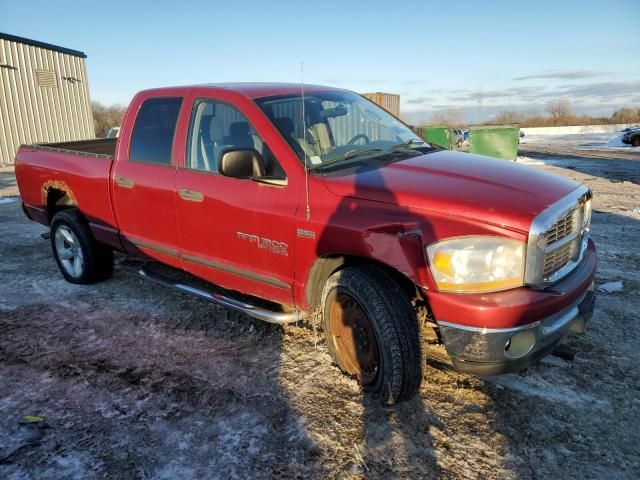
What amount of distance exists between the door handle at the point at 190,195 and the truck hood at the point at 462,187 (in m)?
1.09

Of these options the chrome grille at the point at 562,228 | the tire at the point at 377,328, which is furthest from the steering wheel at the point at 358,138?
the chrome grille at the point at 562,228

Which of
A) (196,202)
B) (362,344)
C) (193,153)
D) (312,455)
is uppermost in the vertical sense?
(193,153)

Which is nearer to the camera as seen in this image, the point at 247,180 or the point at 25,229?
the point at 247,180

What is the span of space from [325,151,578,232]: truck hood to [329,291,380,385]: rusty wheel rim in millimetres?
664

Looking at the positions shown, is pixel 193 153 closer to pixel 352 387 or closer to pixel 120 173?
pixel 120 173

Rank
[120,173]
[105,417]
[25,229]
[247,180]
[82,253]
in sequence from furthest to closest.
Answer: [25,229], [82,253], [120,173], [247,180], [105,417]

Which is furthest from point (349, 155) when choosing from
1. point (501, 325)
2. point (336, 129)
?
point (501, 325)

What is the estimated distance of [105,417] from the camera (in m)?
2.82

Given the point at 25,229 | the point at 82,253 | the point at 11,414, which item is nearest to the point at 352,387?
the point at 11,414

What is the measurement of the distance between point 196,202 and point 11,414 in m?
1.75

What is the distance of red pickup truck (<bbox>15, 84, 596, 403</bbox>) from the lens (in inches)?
96.4

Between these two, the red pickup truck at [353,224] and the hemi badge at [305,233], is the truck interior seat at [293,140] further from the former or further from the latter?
the hemi badge at [305,233]

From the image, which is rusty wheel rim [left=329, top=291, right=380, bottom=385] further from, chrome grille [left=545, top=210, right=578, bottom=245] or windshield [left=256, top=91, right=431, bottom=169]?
chrome grille [left=545, top=210, right=578, bottom=245]

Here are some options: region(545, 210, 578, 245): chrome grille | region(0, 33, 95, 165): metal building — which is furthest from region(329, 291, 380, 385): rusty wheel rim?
region(0, 33, 95, 165): metal building
